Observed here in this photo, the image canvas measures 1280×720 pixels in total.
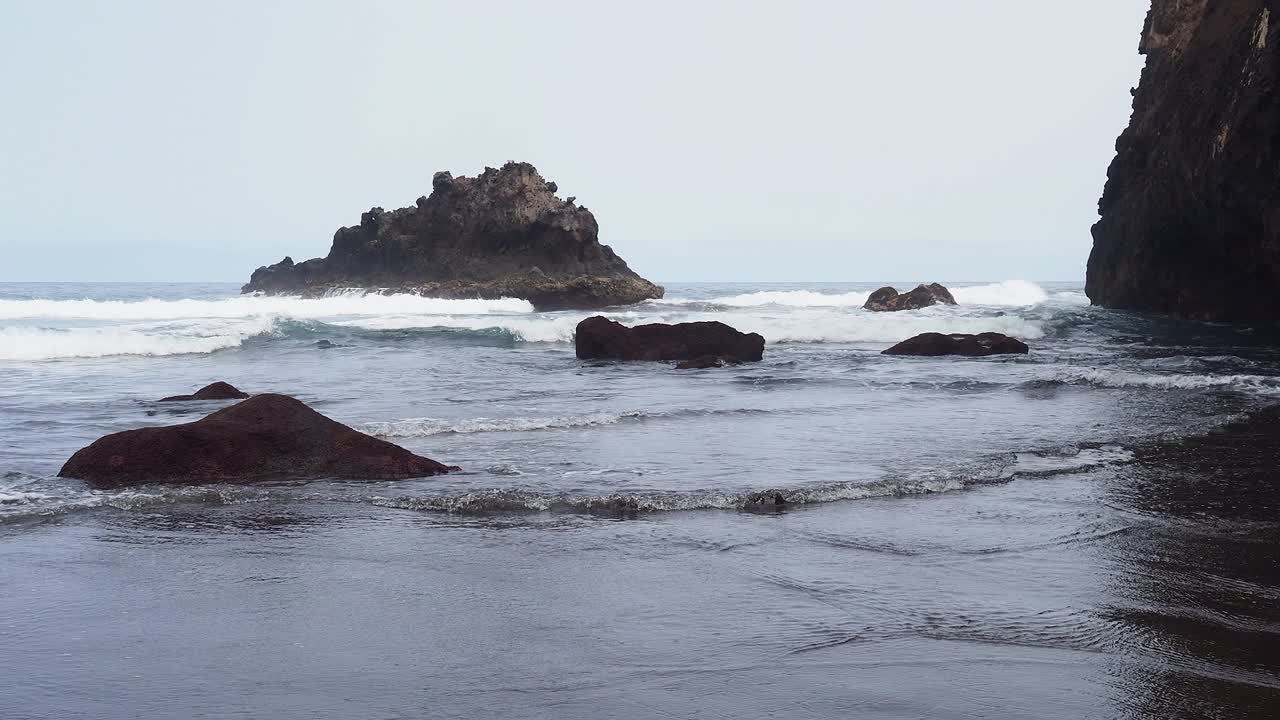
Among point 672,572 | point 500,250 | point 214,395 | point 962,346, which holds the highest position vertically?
point 500,250

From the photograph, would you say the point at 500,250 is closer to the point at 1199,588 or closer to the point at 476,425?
the point at 476,425

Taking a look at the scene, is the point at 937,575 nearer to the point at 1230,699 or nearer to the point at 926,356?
the point at 1230,699

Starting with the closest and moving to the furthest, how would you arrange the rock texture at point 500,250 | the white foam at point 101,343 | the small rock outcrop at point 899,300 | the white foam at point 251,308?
the white foam at point 101,343 → the white foam at point 251,308 → the small rock outcrop at point 899,300 → the rock texture at point 500,250

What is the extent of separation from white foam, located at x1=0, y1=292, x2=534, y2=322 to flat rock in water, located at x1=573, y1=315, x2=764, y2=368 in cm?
1693

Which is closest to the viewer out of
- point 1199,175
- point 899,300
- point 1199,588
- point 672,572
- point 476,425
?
point 1199,588

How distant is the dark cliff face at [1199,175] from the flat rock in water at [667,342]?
1022 cm

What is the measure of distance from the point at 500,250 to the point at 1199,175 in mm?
35642

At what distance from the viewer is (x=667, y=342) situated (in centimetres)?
1956

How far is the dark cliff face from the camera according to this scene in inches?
827

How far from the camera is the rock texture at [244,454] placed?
677 centimetres

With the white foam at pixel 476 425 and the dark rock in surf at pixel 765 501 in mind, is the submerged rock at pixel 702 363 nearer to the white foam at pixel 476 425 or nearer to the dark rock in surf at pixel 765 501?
the white foam at pixel 476 425

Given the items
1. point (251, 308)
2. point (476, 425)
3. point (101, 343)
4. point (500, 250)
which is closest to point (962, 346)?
point (476, 425)

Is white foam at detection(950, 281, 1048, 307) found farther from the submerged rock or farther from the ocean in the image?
the ocean

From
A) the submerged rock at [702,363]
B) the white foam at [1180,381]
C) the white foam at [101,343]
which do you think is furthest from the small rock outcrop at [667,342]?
the white foam at [101,343]
